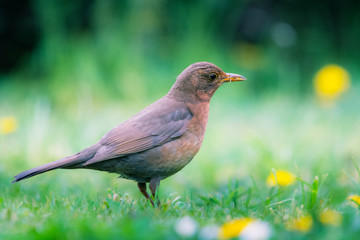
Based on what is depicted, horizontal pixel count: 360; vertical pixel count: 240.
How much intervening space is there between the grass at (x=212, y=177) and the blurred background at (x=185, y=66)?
0.03 metres

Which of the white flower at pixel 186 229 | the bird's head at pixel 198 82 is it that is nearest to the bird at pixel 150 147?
the bird's head at pixel 198 82

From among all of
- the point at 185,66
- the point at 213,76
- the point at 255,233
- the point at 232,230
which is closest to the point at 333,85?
the point at 185,66

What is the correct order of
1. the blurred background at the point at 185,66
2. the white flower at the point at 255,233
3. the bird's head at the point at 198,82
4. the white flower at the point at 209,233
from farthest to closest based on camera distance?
the blurred background at the point at 185,66
the bird's head at the point at 198,82
the white flower at the point at 209,233
the white flower at the point at 255,233

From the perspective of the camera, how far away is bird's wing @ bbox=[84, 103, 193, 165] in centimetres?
383

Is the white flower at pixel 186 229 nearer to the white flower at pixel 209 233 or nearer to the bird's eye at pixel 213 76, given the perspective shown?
the white flower at pixel 209 233

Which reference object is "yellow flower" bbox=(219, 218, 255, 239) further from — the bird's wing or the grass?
the bird's wing

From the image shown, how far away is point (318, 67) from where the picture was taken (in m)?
9.21

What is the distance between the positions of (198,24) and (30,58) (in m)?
3.18

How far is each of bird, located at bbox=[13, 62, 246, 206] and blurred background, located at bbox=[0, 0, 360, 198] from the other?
1075 millimetres

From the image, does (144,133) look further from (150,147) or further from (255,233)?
(255,233)

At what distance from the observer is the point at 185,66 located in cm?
796

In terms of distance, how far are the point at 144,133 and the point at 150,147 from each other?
Result: 13 centimetres

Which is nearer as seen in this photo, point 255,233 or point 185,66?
point 255,233

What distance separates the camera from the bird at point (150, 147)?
3830mm
